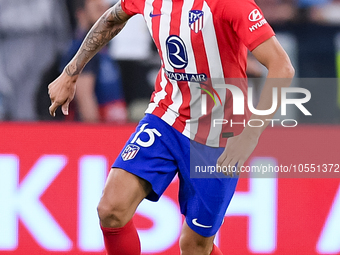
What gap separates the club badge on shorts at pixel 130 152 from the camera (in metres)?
2.37

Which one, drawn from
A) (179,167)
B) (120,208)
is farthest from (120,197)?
(179,167)

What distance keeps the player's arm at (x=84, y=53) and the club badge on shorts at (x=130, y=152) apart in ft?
1.37

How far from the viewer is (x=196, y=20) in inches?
90.2

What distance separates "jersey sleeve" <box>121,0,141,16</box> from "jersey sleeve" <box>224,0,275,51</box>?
543 mm

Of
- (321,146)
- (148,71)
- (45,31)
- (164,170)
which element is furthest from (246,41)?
(45,31)

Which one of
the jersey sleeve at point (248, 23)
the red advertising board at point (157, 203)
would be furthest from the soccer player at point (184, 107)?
the red advertising board at point (157, 203)

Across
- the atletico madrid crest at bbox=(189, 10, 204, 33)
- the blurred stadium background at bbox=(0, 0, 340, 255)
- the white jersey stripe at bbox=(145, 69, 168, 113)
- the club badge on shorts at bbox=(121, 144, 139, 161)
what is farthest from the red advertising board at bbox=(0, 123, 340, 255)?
the atletico madrid crest at bbox=(189, 10, 204, 33)

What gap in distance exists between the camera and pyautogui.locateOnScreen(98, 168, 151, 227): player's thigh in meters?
2.29

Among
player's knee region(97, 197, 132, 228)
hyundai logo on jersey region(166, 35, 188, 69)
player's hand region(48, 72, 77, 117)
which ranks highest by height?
hyundai logo on jersey region(166, 35, 188, 69)

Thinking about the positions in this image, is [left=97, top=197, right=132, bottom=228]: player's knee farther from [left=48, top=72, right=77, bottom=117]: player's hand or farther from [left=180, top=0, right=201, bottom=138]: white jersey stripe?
[left=48, top=72, right=77, bottom=117]: player's hand

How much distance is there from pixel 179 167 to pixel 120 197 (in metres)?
0.34

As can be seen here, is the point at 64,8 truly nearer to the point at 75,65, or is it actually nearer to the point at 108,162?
the point at 108,162

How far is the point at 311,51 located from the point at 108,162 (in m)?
2.04

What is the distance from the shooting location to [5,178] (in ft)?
11.1
